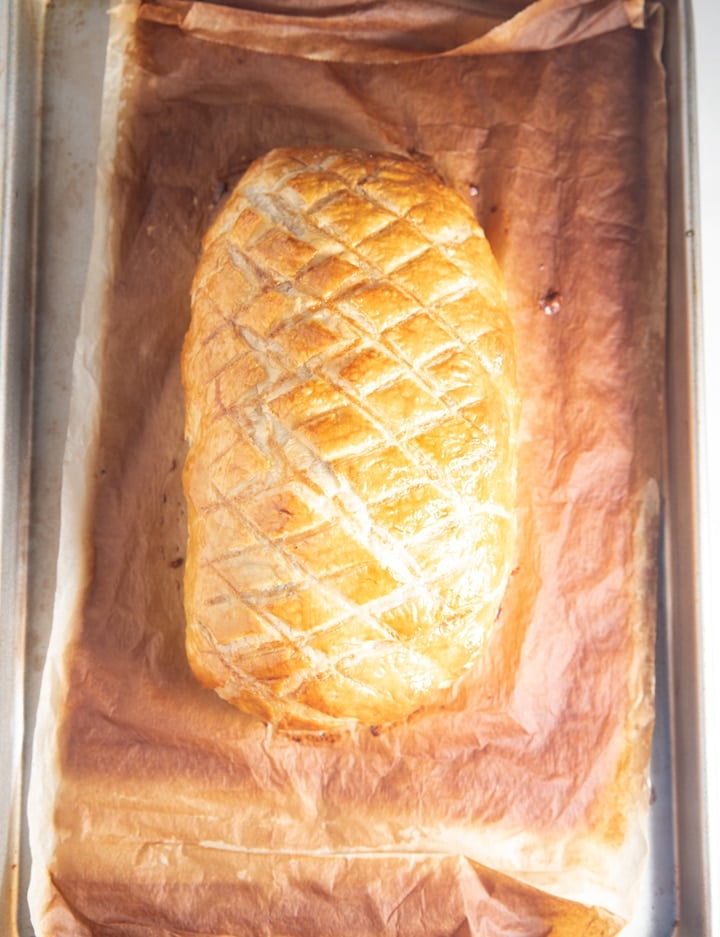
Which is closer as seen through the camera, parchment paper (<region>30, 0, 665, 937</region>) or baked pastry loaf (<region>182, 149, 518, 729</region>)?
baked pastry loaf (<region>182, 149, 518, 729</region>)

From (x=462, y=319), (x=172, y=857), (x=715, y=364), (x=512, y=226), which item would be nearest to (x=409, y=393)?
(x=462, y=319)

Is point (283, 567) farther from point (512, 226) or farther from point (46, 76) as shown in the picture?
point (46, 76)

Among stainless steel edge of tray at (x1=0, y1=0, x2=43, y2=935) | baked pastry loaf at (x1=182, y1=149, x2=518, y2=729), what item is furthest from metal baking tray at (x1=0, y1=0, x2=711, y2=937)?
baked pastry loaf at (x1=182, y1=149, x2=518, y2=729)

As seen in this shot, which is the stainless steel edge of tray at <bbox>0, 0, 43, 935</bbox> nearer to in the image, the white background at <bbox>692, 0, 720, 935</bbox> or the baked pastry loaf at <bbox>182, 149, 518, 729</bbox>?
the baked pastry loaf at <bbox>182, 149, 518, 729</bbox>

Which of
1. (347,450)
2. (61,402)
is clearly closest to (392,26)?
(347,450)

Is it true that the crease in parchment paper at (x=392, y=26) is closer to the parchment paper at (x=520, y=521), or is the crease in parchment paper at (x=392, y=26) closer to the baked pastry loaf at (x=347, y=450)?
the parchment paper at (x=520, y=521)

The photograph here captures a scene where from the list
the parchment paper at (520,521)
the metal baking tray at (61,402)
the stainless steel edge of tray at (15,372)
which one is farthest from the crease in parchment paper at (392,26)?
the stainless steel edge of tray at (15,372)

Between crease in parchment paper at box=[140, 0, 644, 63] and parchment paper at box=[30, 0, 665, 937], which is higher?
crease in parchment paper at box=[140, 0, 644, 63]
